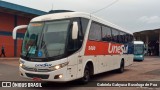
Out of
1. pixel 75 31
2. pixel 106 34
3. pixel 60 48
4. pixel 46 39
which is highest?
pixel 106 34

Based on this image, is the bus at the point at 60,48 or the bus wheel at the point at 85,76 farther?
the bus wheel at the point at 85,76

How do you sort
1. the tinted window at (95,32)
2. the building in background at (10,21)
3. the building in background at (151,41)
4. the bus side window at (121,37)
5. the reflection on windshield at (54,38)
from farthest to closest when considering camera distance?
the building in background at (151,41) → the building in background at (10,21) → the bus side window at (121,37) → the tinted window at (95,32) → the reflection on windshield at (54,38)

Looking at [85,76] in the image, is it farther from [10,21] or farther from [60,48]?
[10,21]

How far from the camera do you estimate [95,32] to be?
529 inches

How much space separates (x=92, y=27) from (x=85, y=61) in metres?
1.84

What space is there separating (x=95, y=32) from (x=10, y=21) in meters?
22.2

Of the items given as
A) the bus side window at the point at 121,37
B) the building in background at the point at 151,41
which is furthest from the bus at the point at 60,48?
the building in background at the point at 151,41

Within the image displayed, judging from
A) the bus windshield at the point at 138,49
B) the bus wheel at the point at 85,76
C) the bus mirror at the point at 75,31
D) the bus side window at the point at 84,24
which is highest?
the bus side window at the point at 84,24

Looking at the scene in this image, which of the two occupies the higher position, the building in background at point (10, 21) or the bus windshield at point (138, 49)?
the building in background at point (10, 21)

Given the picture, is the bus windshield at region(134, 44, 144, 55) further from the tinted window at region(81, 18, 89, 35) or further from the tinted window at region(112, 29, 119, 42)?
the tinted window at region(81, 18, 89, 35)

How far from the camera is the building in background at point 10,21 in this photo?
31.7 m

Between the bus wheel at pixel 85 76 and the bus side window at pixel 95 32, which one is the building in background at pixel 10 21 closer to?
the bus side window at pixel 95 32

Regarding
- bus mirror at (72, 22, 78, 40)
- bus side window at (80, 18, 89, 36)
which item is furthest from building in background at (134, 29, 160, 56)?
bus mirror at (72, 22, 78, 40)

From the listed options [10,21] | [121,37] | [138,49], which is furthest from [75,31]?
[138,49]
